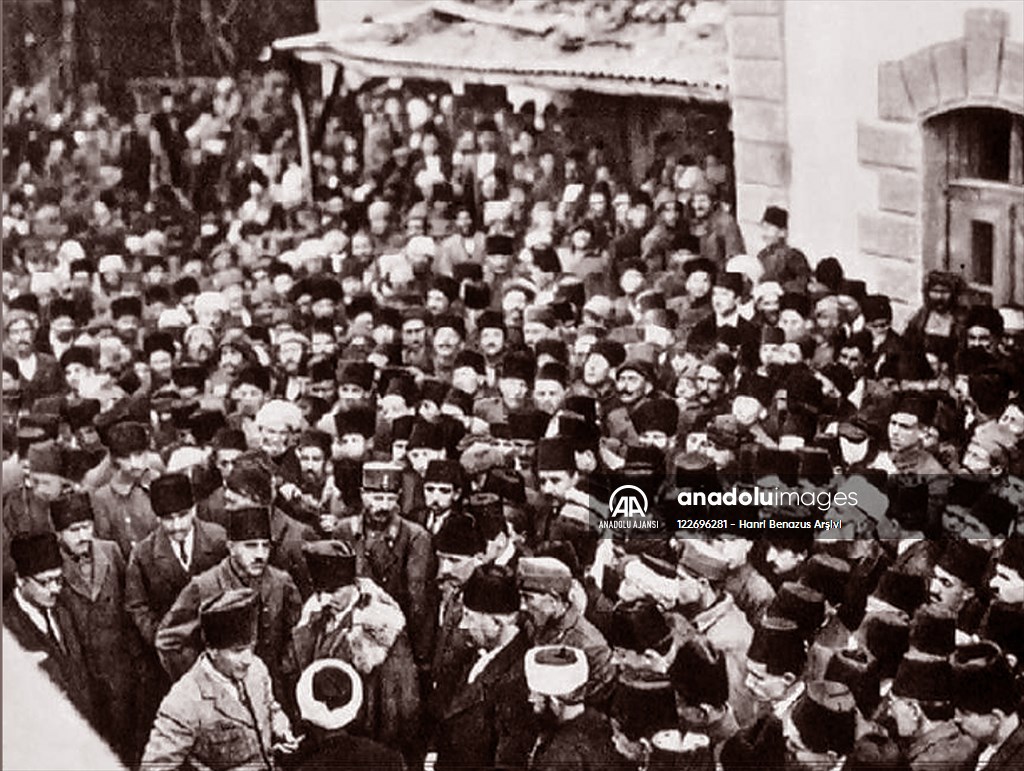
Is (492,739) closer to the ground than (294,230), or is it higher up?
closer to the ground

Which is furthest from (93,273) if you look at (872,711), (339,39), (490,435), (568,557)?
(872,711)

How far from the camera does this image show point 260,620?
5.15m

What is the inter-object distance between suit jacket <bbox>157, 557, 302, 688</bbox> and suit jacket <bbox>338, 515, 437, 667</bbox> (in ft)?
0.92

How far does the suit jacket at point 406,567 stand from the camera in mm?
5262

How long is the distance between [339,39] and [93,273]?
1403 millimetres

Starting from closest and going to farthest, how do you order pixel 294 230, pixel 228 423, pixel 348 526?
pixel 348 526, pixel 228 423, pixel 294 230

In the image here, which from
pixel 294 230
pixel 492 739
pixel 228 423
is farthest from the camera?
pixel 294 230

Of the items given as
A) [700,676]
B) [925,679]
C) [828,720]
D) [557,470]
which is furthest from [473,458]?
[925,679]

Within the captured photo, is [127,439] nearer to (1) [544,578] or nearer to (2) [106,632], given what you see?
(2) [106,632]

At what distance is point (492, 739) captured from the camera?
502 centimetres

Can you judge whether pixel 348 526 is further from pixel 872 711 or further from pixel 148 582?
pixel 872 711

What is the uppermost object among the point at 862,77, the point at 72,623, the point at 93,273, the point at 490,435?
the point at 862,77

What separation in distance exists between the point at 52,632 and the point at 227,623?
964 mm

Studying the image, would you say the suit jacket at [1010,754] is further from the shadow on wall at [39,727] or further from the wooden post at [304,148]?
the wooden post at [304,148]
